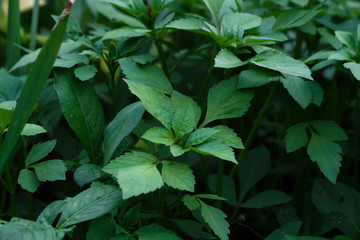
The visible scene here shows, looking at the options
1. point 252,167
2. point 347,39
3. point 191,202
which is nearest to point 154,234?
point 191,202

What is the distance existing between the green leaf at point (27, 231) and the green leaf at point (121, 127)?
0.16m

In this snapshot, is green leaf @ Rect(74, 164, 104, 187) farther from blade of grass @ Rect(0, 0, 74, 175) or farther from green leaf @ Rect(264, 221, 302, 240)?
green leaf @ Rect(264, 221, 302, 240)

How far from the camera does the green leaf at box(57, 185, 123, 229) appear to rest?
0.57m

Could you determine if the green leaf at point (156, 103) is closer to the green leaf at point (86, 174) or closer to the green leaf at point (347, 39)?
the green leaf at point (86, 174)

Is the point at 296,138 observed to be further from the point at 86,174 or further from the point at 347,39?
the point at 86,174

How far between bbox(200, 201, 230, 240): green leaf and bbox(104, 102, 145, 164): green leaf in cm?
17

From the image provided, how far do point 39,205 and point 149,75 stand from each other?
0.35 metres

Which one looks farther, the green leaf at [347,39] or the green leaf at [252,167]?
the green leaf at [252,167]

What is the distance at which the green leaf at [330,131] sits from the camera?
74cm

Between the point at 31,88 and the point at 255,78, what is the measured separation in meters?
0.36

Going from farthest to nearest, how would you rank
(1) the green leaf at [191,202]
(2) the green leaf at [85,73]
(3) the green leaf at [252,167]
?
1. (3) the green leaf at [252,167]
2. (2) the green leaf at [85,73]
3. (1) the green leaf at [191,202]

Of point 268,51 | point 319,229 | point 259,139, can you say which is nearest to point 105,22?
point 259,139

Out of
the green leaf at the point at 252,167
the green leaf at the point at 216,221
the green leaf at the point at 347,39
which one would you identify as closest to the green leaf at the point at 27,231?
the green leaf at the point at 216,221

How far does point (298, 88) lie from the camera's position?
698 millimetres
